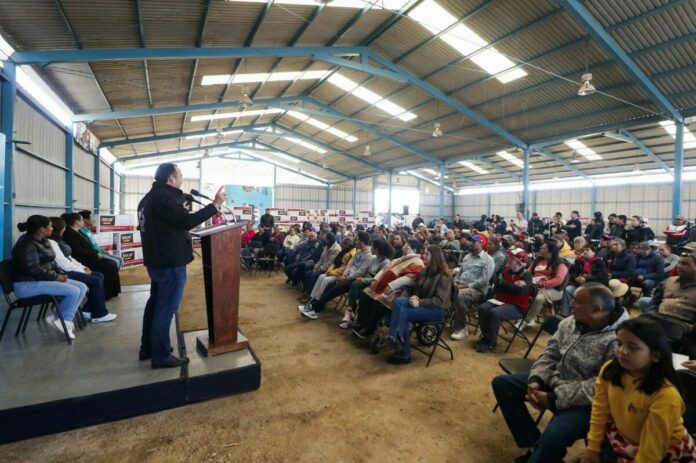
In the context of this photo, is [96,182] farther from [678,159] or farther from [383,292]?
[678,159]

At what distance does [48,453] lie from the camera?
1848 millimetres

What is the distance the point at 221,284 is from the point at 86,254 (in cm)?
283

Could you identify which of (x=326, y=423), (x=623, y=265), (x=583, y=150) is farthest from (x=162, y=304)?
(x=583, y=150)

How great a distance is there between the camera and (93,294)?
3.46m

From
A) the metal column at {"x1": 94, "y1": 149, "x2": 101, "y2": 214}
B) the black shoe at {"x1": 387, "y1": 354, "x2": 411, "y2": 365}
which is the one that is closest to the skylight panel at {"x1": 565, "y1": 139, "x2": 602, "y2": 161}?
the black shoe at {"x1": 387, "y1": 354, "x2": 411, "y2": 365}

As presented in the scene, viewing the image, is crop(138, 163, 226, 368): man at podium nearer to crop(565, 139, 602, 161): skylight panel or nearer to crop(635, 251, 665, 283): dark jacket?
crop(635, 251, 665, 283): dark jacket

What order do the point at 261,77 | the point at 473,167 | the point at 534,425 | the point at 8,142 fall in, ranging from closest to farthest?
1. the point at 534,425
2. the point at 8,142
3. the point at 261,77
4. the point at 473,167

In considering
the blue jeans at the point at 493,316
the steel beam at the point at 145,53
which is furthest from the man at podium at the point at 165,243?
the steel beam at the point at 145,53

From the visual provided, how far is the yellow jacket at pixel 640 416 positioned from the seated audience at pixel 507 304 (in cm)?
199

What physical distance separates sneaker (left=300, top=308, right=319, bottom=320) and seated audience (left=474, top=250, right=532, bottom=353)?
2.03m

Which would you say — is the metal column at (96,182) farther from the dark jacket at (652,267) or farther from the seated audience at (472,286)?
the dark jacket at (652,267)

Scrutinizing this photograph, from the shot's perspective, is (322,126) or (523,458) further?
(322,126)

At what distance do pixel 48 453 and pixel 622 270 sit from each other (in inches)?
261

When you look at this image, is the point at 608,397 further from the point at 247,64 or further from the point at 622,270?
the point at 247,64
